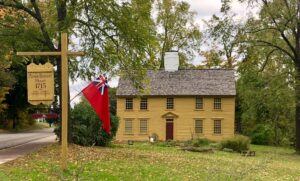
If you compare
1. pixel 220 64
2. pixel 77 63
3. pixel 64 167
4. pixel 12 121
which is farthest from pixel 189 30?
pixel 64 167

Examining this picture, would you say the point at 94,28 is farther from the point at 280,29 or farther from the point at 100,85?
the point at 280,29

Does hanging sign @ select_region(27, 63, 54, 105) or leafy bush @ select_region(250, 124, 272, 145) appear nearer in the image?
hanging sign @ select_region(27, 63, 54, 105)

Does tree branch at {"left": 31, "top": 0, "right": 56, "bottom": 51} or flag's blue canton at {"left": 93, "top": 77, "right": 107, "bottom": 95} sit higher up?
tree branch at {"left": 31, "top": 0, "right": 56, "bottom": 51}

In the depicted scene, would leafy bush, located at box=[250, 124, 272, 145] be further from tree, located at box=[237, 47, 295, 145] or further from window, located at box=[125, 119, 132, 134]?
window, located at box=[125, 119, 132, 134]

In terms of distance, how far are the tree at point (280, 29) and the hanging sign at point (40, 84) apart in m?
23.3

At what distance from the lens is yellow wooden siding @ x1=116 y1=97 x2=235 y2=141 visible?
47562 mm

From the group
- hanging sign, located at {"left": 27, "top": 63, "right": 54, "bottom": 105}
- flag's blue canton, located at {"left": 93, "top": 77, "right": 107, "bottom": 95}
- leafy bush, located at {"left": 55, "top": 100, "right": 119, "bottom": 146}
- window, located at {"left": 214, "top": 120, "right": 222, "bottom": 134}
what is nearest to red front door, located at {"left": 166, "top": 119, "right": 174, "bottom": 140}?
window, located at {"left": 214, "top": 120, "right": 222, "bottom": 134}

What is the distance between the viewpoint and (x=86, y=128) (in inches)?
1025

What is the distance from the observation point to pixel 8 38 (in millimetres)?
21797

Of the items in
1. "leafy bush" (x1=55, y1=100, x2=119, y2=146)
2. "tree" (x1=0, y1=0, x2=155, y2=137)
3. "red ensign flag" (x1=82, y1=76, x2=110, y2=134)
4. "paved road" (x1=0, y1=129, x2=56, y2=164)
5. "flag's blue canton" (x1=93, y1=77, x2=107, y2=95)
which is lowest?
"paved road" (x1=0, y1=129, x2=56, y2=164)

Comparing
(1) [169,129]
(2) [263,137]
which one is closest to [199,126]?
(1) [169,129]

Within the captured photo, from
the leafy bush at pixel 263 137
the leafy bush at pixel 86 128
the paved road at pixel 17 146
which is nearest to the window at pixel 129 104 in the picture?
the leafy bush at pixel 263 137

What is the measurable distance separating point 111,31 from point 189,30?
40482 mm

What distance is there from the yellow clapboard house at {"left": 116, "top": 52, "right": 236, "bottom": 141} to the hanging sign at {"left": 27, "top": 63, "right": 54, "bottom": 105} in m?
34.4
